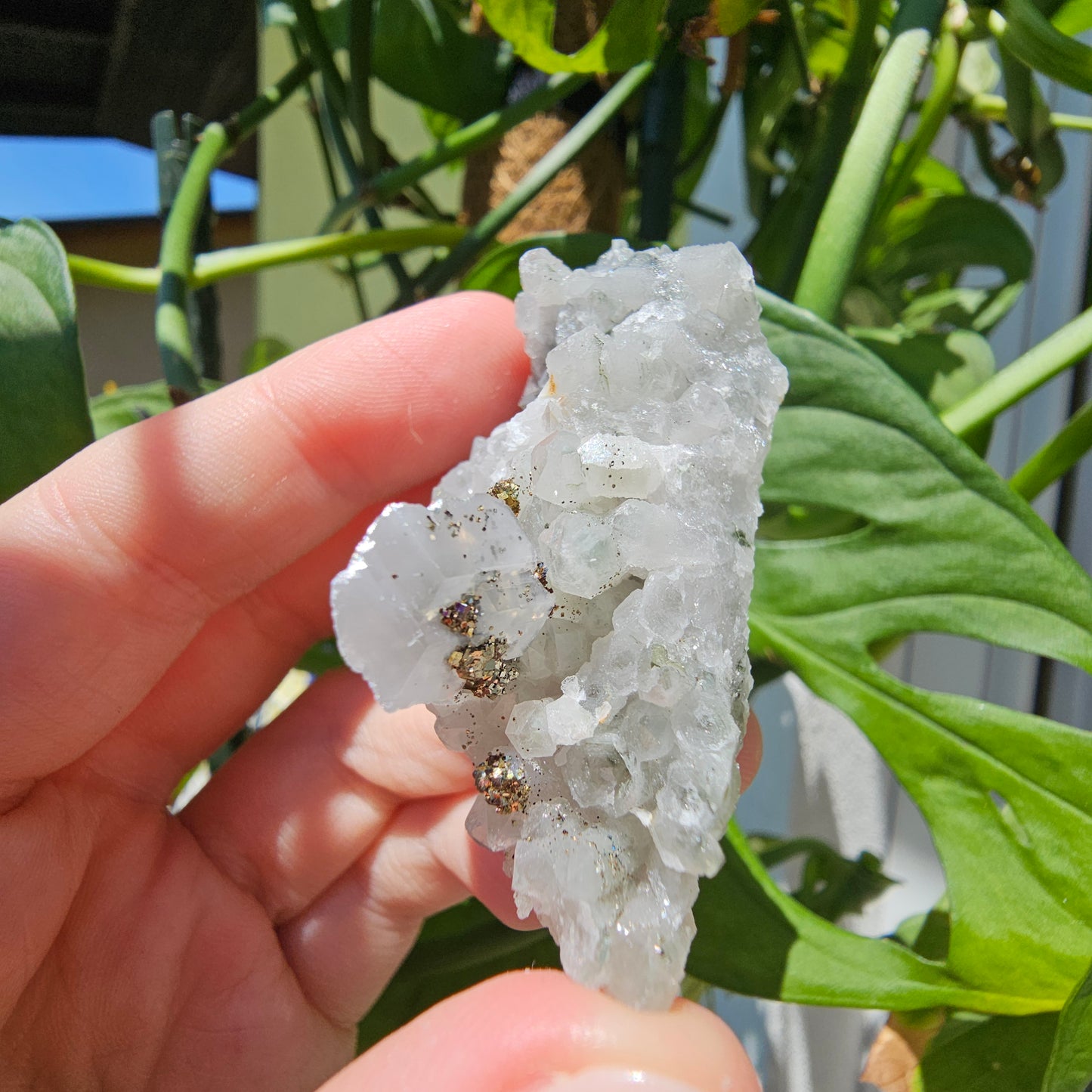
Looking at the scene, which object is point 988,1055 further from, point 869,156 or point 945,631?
point 869,156

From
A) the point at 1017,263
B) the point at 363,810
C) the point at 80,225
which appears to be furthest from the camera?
the point at 80,225

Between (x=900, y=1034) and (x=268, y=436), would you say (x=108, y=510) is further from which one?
(x=900, y=1034)

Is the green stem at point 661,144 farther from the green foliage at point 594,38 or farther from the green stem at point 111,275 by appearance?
the green stem at point 111,275

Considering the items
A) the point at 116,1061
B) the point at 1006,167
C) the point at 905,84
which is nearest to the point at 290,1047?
the point at 116,1061

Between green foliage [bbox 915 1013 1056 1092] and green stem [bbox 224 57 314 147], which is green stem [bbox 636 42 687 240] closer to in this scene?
green stem [bbox 224 57 314 147]

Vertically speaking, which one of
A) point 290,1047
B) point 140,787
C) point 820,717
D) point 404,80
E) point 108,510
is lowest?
point 820,717

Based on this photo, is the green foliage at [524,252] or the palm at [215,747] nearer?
the palm at [215,747]

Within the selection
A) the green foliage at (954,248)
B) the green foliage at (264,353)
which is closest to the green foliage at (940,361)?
the green foliage at (954,248)

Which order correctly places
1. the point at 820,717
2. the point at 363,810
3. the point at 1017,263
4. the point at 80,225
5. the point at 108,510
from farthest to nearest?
the point at 80,225 < the point at 820,717 < the point at 1017,263 < the point at 363,810 < the point at 108,510
